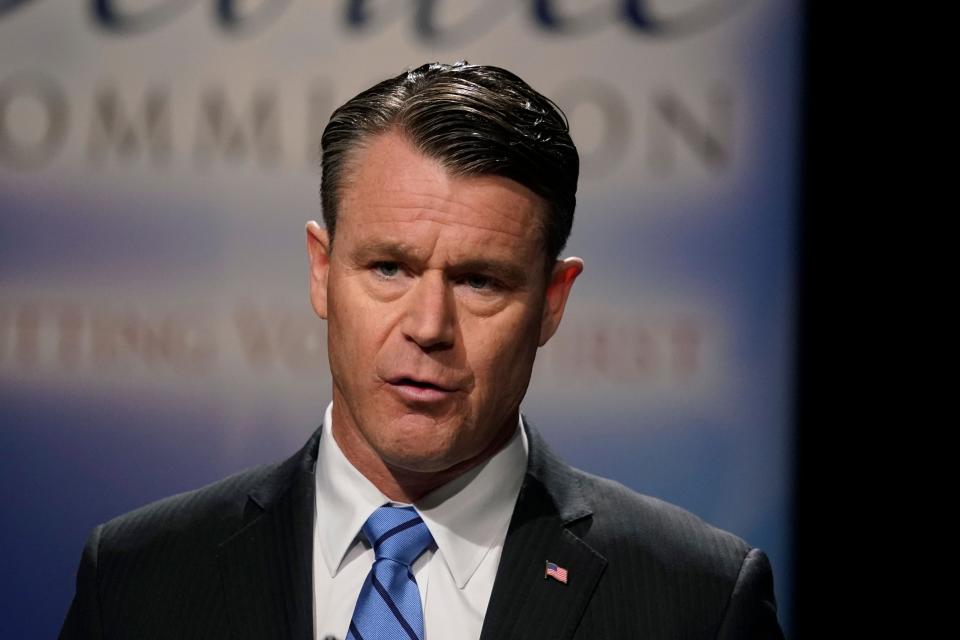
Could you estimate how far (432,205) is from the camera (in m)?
1.93

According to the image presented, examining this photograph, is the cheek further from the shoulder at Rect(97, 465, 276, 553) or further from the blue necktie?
the shoulder at Rect(97, 465, 276, 553)

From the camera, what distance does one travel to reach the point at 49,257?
10.4 feet

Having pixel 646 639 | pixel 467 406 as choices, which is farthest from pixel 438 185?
pixel 646 639

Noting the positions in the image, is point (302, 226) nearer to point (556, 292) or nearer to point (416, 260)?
point (556, 292)

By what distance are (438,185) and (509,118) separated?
0.52 feet

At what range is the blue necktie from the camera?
1.94 metres

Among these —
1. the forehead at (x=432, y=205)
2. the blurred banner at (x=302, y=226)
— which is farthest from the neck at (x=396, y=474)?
the blurred banner at (x=302, y=226)

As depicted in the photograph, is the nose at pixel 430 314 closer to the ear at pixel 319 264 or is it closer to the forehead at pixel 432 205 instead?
the forehead at pixel 432 205

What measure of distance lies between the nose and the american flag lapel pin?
0.40m

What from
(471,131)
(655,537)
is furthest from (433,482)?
(471,131)

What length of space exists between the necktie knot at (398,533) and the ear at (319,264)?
343 mm

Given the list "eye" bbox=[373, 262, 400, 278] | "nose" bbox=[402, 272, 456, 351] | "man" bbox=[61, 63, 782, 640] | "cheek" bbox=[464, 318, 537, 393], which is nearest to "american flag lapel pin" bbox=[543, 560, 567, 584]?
"man" bbox=[61, 63, 782, 640]

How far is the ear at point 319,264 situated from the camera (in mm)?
2090

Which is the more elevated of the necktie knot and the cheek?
the cheek
